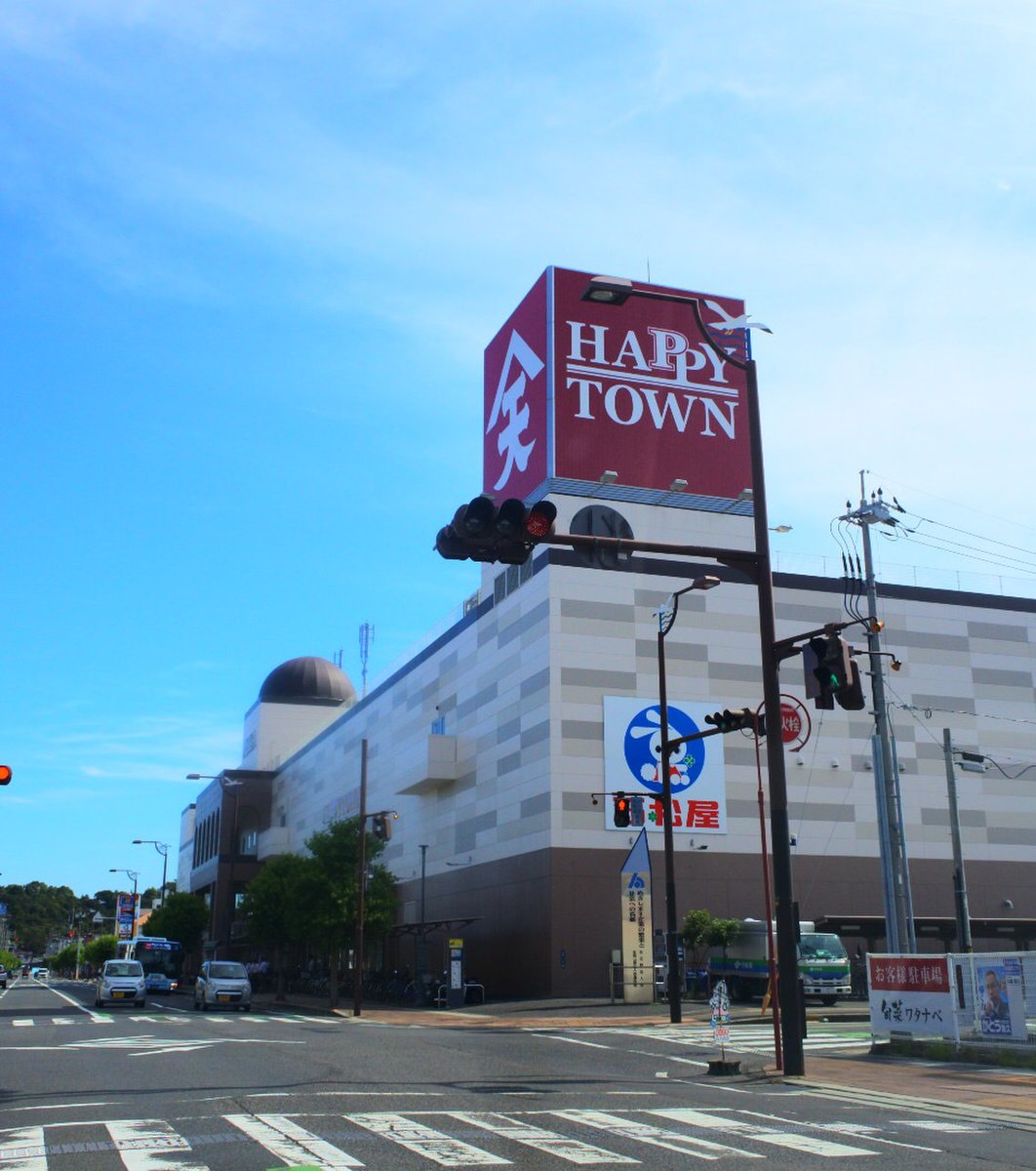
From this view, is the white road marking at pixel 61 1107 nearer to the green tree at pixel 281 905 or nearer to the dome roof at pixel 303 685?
the green tree at pixel 281 905

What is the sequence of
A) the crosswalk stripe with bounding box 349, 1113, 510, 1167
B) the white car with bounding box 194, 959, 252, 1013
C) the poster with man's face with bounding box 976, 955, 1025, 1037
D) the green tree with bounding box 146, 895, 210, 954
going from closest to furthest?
the crosswalk stripe with bounding box 349, 1113, 510, 1167, the poster with man's face with bounding box 976, 955, 1025, 1037, the white car with bounding box 194, 959, 252, 1013, the green tree with bounding box 146, 895, 210, 954

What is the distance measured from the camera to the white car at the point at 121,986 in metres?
44.4

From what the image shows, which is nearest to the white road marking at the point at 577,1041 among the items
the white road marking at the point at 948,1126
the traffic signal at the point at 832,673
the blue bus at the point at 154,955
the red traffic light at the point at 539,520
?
the traffic signal at the point at 832,673

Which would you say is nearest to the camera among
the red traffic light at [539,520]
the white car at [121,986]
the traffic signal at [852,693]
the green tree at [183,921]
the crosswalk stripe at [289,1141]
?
the crosswalk stripe at [289,1141]

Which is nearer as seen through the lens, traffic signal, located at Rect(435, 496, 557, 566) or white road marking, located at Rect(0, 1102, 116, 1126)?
white road marking, located at Rect(0, 1102, 116, 1126)

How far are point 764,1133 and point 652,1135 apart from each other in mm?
1135

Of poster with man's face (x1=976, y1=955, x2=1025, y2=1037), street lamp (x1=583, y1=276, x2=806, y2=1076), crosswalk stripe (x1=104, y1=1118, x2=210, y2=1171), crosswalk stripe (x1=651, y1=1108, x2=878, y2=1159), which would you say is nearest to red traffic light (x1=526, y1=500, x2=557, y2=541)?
street lamp (x1=583, y1=276, x2=806, y2=1076)

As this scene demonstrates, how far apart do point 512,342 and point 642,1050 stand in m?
41.6

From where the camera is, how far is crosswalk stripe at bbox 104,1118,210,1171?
358 inches

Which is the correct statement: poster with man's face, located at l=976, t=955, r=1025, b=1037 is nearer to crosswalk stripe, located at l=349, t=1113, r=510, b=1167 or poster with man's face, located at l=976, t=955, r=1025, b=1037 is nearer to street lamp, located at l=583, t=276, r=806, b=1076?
street lamp, located at l=583, t=276, r=806, b=1076

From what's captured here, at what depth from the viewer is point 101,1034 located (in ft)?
84.7

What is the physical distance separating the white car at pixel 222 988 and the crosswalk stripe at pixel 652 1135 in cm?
3090

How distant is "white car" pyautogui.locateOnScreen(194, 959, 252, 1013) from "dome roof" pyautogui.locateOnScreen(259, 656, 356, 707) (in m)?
57.4

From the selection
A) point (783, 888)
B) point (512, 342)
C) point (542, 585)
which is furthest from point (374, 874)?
point (783, 888)
